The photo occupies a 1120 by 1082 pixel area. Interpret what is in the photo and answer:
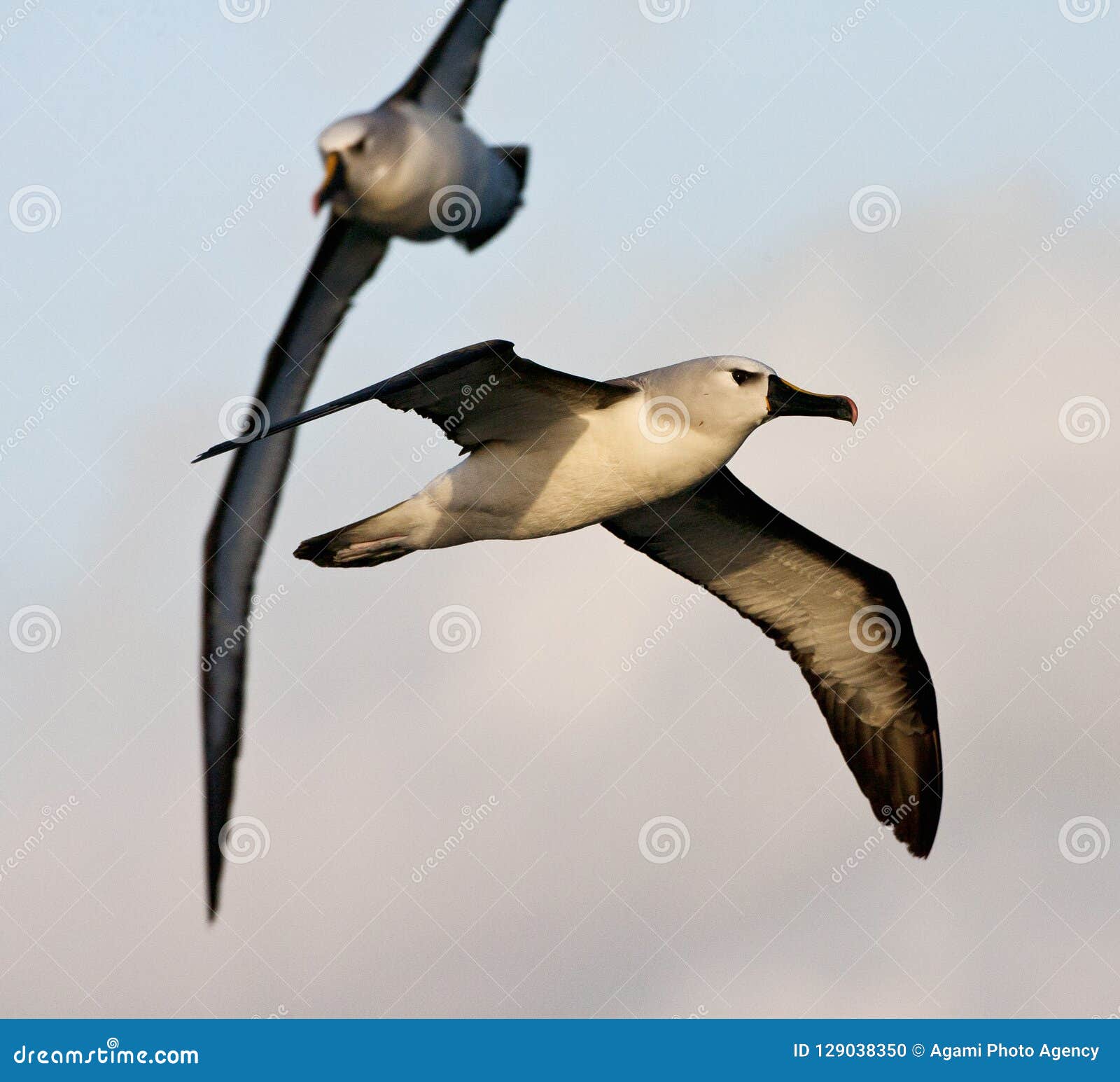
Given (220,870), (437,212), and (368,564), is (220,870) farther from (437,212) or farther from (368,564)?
(437,212)

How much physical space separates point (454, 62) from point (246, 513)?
4.76 metres

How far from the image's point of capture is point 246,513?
14.9 metres

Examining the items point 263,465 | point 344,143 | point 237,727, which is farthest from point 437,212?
point 237,727

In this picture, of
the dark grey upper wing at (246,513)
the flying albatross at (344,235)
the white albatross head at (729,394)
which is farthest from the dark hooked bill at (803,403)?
the dark grey upper wing at (246,513)

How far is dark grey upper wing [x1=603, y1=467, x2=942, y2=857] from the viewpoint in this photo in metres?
13.9

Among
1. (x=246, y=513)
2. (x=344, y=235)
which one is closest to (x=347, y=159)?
(x=344, y=235)

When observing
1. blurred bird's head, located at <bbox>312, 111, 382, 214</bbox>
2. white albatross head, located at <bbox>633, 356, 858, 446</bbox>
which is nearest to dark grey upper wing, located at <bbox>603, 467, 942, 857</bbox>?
white albatross head, located at <bbox>633, 356, 858, 446</bbox>

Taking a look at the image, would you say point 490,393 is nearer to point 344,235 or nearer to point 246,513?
point 344,235

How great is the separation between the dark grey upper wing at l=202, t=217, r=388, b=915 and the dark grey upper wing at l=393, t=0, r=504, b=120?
5.18 feet

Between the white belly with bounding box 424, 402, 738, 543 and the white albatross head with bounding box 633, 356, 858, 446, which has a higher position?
the white albatross head with bounding box 633, 356, 858, 446

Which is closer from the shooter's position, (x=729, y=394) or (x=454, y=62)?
(x=729, y=394)

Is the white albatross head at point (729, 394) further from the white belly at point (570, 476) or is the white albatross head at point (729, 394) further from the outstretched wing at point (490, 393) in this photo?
the outstretched wing at point (490, 393)

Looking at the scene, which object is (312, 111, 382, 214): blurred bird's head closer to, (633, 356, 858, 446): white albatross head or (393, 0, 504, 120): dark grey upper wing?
(393, 0, 504, 120): dark grey upper wing

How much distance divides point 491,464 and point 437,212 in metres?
1.98
